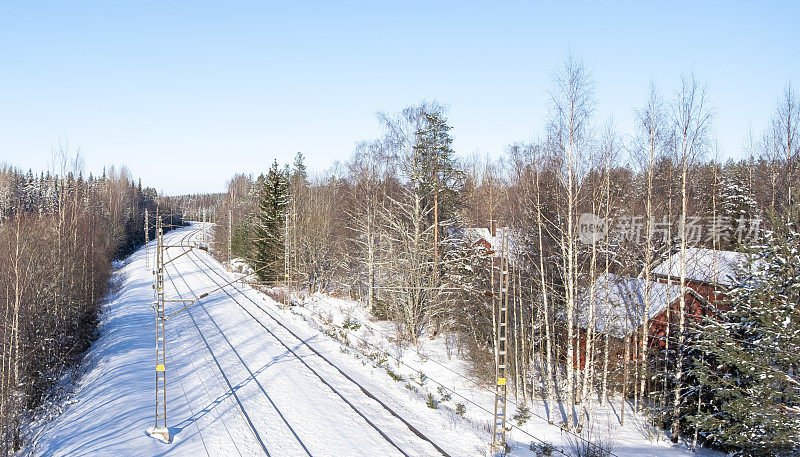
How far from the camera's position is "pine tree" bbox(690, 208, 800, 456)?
11.9 meters

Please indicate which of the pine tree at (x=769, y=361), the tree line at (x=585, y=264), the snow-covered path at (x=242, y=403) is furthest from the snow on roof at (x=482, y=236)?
the pine tree at (x=769, y=361)

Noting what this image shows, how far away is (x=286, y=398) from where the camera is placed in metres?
17.5

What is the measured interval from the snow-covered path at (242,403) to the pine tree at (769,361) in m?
6.90

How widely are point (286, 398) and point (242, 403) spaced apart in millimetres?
1488

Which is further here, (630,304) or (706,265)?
(630,304)

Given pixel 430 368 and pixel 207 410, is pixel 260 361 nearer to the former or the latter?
pixel 207 410

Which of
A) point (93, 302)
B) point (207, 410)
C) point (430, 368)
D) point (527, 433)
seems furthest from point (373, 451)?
point (93, 302)

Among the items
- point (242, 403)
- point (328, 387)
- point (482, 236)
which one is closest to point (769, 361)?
point (328, 387)

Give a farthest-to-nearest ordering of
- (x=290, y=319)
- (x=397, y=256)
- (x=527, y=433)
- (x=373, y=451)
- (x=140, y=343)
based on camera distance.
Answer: (x=290, y=319)
(x=397, y=256)
(x=140, y=343)
(x=527, y=433)
(x=373, y=451)

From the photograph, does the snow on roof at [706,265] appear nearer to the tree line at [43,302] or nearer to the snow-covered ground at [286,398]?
the snow-covered ground at [286,398]

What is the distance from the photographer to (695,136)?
1692cm

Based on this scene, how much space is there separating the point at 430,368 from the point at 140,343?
14884mm

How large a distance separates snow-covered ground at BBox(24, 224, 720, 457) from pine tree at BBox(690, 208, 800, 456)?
297cm

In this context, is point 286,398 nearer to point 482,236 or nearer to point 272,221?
point 482,236
